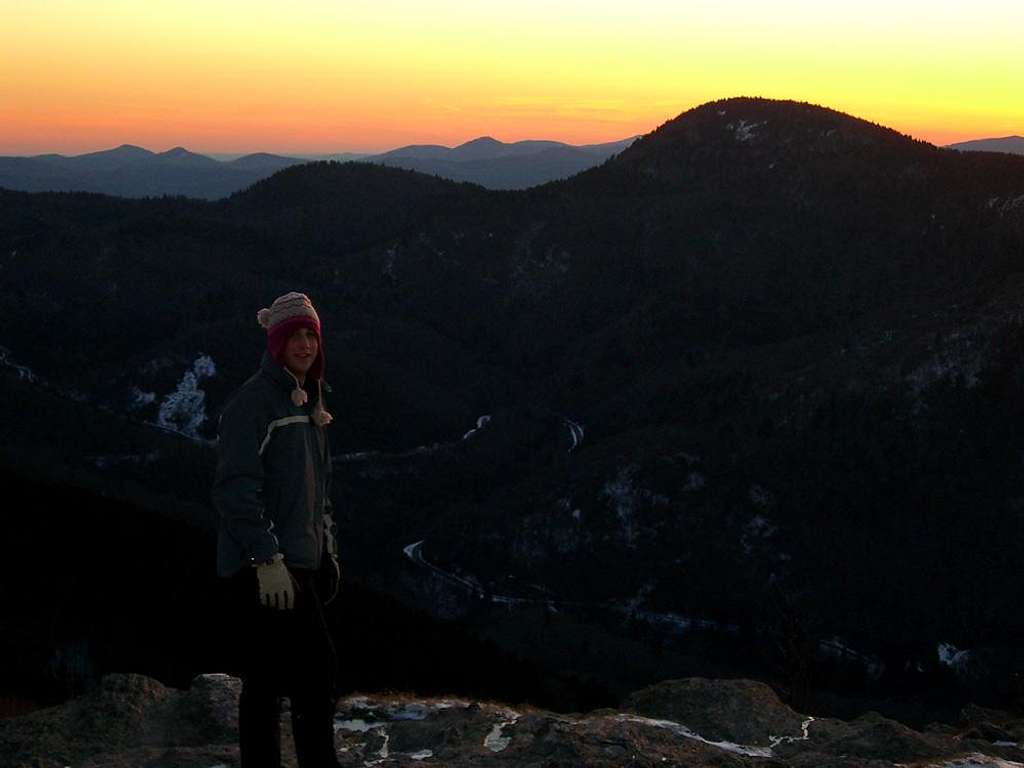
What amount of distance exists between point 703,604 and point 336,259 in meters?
94.5

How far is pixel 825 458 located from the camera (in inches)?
2990

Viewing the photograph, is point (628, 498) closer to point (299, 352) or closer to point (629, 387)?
point (629, 387)

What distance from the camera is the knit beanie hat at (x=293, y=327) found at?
8.31 m

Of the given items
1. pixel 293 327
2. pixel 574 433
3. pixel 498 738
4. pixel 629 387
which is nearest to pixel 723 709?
pixel 498 738

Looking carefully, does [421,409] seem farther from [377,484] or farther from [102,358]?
[102,358]

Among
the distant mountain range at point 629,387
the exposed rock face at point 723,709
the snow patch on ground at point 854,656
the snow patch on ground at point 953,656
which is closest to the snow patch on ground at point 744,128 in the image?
the distant mountain range at point 629,387

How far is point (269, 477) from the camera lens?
8.23m

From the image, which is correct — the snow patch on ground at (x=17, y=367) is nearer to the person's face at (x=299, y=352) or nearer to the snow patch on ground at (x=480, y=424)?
the snow patch on ground at (x=480, y=424)

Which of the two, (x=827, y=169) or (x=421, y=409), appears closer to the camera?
(x=421, y=409)

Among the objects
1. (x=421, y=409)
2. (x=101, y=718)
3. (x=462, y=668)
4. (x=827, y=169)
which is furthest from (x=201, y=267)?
(x=101, y=718)

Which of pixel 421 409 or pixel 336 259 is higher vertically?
pixel 336 259

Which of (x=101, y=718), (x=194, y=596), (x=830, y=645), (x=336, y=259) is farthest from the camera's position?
(x=336, y=259)

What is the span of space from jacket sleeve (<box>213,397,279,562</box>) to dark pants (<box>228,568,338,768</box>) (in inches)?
14.8

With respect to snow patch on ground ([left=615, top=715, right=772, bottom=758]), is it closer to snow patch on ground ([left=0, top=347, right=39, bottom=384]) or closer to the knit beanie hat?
the knit beanie hat
